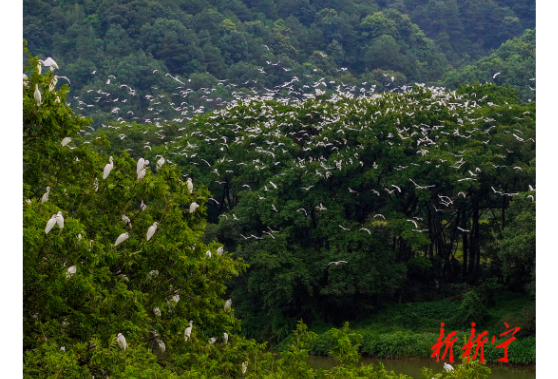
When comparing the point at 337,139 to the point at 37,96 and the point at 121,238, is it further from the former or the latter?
the point at 37,96

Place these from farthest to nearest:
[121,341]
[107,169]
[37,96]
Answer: [107,169], [37,96], [121,341]

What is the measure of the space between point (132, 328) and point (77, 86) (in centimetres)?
4875

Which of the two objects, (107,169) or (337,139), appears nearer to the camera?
(107,169)

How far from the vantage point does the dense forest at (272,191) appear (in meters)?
9.48

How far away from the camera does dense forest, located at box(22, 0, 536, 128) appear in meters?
53.8

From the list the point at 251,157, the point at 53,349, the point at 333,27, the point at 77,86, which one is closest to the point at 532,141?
the point at 251,157

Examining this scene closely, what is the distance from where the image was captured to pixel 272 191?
96.2ft

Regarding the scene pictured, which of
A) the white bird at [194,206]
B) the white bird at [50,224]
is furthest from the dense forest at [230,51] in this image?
the white bird at [50,224]

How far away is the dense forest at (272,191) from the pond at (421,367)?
33 centimetres

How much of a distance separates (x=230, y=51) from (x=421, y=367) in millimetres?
42887

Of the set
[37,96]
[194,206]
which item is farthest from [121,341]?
[194,206]

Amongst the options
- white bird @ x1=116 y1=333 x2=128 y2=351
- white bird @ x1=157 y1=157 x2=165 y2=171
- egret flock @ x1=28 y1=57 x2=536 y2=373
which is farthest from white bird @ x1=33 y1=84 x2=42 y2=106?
egret flock @ x1=28 y1=57 x2=536 y2=373
